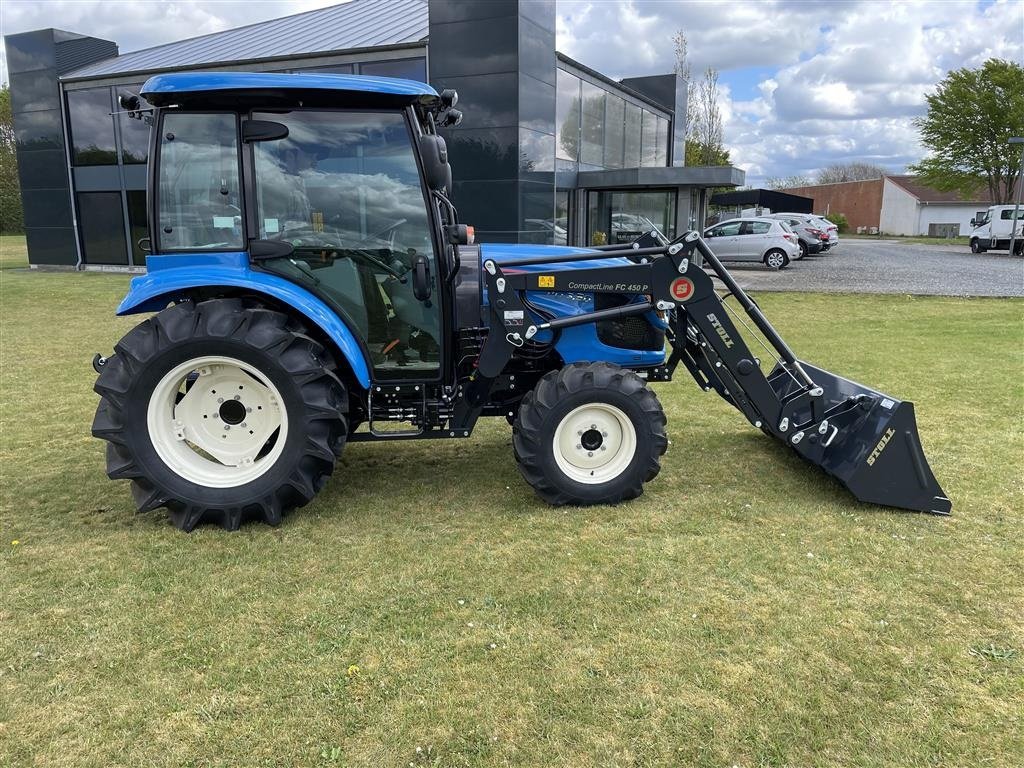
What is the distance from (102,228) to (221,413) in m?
19.9

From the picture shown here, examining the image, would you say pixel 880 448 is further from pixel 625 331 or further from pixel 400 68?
pixel 400 68

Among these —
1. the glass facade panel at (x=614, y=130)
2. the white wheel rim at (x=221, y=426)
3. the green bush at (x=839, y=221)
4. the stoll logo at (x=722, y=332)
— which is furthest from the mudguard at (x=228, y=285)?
the green bush at (x=839, y=221)

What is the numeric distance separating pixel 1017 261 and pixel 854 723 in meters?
28.3

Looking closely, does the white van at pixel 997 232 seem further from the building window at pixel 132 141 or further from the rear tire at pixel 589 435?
the rear tire at pixel 589 435

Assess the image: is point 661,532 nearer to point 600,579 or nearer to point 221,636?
point 600,579

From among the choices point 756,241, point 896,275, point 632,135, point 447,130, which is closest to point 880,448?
point 447,130

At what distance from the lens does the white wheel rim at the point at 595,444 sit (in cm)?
461

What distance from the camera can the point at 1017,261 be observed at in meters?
25.7

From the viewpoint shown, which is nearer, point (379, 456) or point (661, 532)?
point (661, 532)

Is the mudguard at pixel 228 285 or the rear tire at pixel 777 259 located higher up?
the mudguard at pixel 228 285

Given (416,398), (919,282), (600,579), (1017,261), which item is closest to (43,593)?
(416,398)

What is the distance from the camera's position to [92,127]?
20.7 metres

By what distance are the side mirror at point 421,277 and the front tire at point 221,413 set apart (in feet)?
2.14

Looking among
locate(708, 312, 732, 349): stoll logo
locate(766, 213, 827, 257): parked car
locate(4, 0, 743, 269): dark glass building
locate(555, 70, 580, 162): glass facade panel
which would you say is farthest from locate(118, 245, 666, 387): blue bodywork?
locate(766, 213, 827, 257): parked car
